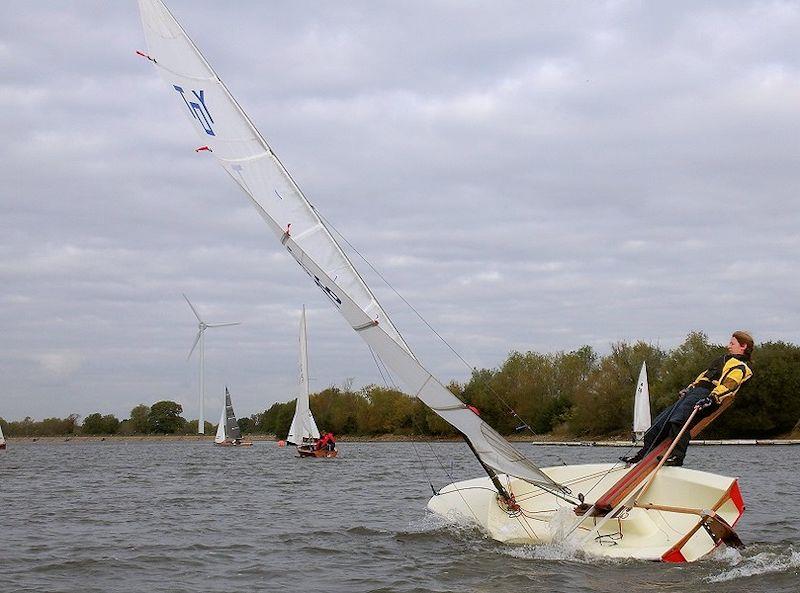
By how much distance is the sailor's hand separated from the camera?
11500mm

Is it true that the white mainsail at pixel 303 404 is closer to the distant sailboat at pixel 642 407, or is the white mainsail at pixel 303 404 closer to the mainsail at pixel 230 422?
the distant sailboat at pixel 642 407

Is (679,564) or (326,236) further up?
(326,236)

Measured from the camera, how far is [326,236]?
11289mm

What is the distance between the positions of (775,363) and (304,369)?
33747 millimetres

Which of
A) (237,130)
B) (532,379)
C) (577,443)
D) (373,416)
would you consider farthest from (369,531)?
(373,416)

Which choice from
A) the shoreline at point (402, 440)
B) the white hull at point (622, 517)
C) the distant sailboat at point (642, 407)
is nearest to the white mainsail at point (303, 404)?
the shoreline at point (402, 440)

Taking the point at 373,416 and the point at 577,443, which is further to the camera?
the point at 373,416

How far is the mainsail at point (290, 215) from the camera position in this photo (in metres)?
10.8

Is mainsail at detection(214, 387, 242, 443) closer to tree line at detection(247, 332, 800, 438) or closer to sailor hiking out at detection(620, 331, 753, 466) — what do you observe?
tree line at detection(247, 332, 800, 438)

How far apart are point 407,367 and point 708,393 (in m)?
3.99

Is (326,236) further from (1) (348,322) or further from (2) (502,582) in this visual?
(2) (502,582)

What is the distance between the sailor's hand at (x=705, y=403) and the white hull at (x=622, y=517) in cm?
91

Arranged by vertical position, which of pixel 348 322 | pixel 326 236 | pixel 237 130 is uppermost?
pixel 237 130

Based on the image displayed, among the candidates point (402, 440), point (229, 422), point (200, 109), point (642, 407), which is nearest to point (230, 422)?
point (229, 422)
